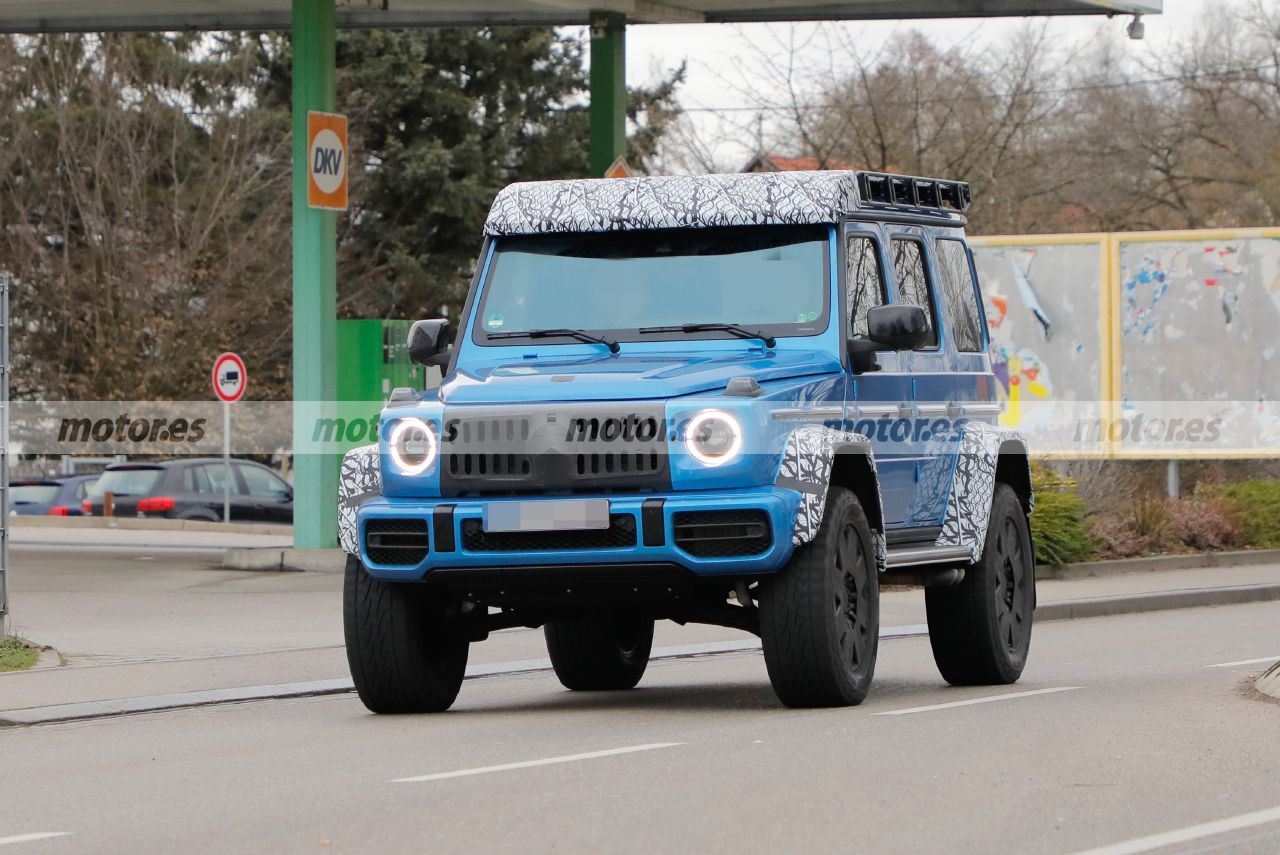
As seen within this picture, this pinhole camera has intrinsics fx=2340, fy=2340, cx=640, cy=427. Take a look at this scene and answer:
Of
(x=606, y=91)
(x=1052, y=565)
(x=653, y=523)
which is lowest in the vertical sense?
(x=1052, y=565)

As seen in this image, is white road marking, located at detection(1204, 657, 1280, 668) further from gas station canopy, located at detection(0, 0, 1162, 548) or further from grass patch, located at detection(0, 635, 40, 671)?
gas station canopy, located at detection(0, 0, 1162, 548)

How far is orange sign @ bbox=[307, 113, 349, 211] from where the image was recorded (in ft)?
71.3

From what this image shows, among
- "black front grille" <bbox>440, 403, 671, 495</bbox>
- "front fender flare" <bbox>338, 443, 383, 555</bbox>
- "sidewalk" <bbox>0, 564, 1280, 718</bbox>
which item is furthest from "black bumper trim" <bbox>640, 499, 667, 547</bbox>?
"sidewalk" <bbox>0, 564, 1280, 718</bbox>

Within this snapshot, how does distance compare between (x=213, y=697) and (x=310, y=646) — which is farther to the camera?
(x=310, y=646)

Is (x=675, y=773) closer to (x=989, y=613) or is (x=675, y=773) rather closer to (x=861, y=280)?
(x=861, y=280)

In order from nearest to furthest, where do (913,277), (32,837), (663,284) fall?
(32,837) < (663,284) < (913,277)

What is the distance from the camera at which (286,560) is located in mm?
22438

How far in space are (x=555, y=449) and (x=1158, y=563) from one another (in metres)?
15.1

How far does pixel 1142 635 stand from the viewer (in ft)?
56.6

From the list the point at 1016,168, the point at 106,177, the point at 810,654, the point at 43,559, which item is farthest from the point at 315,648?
the point at 106,177

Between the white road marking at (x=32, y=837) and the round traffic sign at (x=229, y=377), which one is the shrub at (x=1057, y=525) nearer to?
the round traffic sign at (x=229, y=377)

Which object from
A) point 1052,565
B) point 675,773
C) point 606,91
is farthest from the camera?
point 606,91

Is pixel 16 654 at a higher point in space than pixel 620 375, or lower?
lower

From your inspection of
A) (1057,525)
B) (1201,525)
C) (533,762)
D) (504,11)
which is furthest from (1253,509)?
(533,762)
